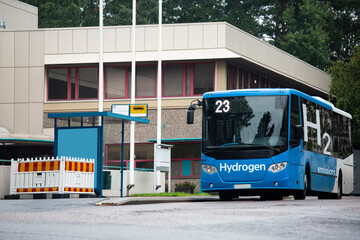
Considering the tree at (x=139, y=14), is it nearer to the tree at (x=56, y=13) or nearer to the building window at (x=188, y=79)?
the tree at (x=56, y=13)

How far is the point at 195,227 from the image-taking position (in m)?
10.4

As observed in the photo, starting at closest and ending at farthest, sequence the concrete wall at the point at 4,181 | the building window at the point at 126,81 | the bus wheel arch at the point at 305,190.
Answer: the bus wheel arch at the point at 305,190
the concrete wall at the point at 4,181
the building window at the point at 126,81

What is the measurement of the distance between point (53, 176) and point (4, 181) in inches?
96.3

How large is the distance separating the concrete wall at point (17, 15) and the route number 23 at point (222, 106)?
2715 cm

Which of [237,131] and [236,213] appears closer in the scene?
[236,213]

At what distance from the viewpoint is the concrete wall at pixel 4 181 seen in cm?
2475

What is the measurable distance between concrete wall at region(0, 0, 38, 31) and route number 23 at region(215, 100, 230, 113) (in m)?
27.1


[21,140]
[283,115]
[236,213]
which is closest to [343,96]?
[21,140]

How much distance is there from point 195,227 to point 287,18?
174 feet

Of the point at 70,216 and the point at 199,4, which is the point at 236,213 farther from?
the point at 199,4

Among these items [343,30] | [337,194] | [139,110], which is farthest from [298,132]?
[343,30]

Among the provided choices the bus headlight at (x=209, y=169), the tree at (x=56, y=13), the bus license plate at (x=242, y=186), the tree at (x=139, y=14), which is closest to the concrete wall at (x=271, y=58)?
the bus headlight at (x=209, y=169)

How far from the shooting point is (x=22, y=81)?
1567 inches

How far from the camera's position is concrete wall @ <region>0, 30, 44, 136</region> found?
1564 inches
